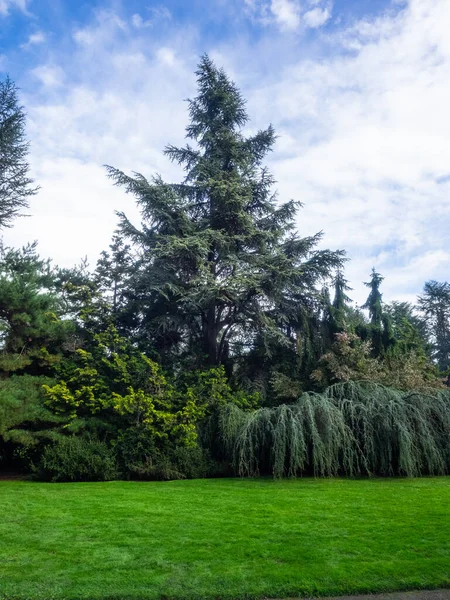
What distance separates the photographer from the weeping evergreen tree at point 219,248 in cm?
1455

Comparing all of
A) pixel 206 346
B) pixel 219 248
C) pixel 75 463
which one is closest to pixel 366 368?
pixel 206 346

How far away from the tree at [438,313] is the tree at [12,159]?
111 feet

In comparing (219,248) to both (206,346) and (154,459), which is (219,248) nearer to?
(206,346)

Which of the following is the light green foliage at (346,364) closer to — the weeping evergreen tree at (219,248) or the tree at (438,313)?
the weeping evergreen tree at (219,248)

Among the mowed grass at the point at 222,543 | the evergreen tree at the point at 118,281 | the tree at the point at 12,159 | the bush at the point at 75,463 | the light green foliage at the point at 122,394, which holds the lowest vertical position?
the mowed grass at the point at 222,543

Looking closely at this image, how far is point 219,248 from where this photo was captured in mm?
15961

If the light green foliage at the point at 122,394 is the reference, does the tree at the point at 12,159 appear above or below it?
above

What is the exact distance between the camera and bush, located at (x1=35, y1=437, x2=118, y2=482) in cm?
1007

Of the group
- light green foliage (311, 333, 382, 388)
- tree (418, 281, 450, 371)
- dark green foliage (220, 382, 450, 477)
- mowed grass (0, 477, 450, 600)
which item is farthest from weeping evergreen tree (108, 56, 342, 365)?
tree (418, 281, 450, 371)

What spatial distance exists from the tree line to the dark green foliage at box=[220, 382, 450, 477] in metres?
0.04

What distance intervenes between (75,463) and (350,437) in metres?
6.45

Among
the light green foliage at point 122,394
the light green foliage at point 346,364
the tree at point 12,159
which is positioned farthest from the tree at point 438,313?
the tree at point 12,159

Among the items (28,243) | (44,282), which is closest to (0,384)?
(44,282)

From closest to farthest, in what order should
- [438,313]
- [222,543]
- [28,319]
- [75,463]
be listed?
[222,543]
[75,463]
[28,319]
[438,313]
